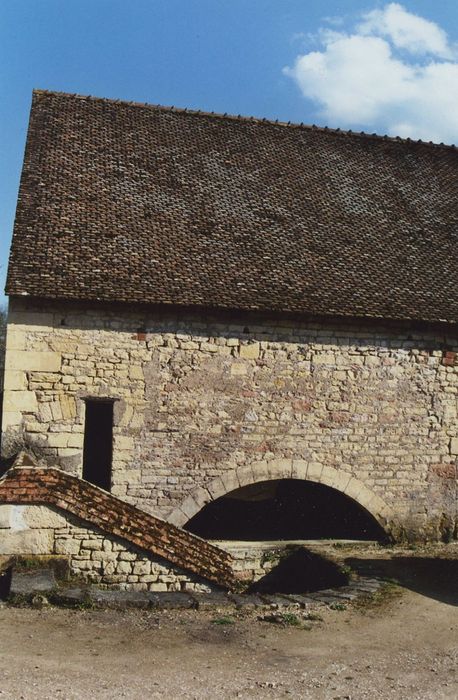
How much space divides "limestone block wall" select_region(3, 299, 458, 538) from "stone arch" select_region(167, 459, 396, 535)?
0.07 ft

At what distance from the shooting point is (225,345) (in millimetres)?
A: 11406

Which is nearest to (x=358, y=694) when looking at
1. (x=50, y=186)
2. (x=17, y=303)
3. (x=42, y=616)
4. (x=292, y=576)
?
(x=42, y=616)

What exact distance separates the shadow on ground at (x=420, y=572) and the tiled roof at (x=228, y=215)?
12.6ft

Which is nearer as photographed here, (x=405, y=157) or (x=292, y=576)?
(x=292, y=576)

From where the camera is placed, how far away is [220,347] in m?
11.4

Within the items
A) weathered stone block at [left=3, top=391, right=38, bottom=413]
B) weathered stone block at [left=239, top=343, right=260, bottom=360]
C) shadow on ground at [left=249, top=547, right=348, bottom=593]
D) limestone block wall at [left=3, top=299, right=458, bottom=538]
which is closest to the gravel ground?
shadow on ground at [left=249, top=547, right=348, bottom=593]

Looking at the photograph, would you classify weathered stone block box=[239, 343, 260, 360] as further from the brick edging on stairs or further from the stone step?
the stone step

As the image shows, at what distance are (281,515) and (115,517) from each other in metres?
5.98

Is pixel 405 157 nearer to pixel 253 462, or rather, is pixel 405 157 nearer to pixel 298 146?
pixel 298 146

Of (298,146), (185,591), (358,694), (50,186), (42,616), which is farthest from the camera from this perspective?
(298,146)

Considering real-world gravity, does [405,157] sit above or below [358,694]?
above

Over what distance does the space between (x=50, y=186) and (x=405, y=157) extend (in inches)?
331

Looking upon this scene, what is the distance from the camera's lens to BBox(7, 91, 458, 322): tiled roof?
1123 centimetres

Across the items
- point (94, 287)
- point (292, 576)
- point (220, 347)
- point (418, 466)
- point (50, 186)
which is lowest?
point (292, 576)
